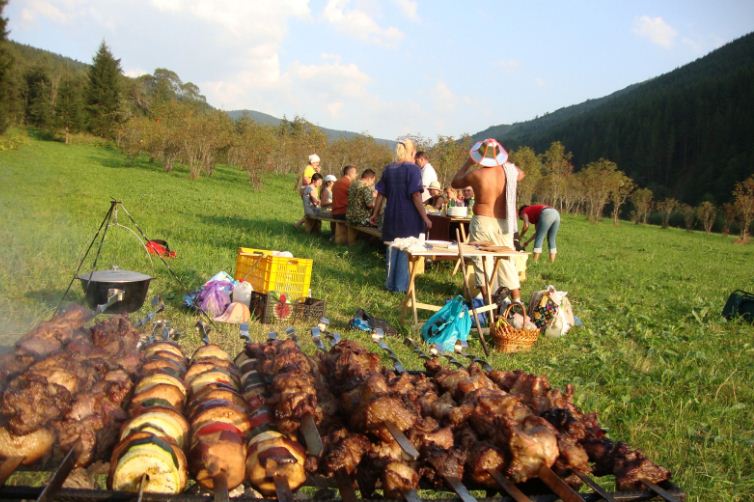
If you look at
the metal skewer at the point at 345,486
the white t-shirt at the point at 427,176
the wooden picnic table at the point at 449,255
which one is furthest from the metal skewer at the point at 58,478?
the white t-shirt at the point at 427,176

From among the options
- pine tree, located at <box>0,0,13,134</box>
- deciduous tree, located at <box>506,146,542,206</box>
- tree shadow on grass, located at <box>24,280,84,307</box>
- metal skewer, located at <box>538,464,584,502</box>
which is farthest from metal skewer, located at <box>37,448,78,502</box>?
deciduous tree, located at <box>506,146,542,206</box>

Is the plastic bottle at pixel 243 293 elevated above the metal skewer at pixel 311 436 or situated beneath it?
situated beneath

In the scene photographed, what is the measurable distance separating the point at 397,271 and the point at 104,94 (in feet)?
216

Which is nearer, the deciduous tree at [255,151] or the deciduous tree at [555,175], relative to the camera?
the deciduous tree at [255,151]

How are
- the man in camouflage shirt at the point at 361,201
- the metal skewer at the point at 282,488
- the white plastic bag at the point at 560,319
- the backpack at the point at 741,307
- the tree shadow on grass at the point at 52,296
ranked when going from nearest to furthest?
the metal skewer at the point at 282,488, the tree shadow on grass at the point at 52,296, the white plastic bag at the point at 560,319, the backpack at the point at 741,307, the man in camouflage shirt at the point at 361,201

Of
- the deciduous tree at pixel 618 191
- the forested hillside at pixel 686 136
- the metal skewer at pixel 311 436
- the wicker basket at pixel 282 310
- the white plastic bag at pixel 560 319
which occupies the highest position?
the forested hillside at pixel 686 136

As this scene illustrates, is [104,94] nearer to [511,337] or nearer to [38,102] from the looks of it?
[38,102]

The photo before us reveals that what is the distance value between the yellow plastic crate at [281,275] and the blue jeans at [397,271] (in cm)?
195

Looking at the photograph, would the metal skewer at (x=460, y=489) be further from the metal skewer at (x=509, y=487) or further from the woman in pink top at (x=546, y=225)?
the woman in pink top at (x=546, y=225)

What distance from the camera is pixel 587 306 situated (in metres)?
10.0

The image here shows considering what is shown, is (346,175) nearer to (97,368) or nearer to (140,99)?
(97,368)

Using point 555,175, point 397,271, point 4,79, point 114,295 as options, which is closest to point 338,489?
point 114,295

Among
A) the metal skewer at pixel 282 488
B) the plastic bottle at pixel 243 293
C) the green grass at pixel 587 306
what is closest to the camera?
the metal skewer at pixel 282 488

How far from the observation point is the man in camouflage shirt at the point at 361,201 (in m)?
12.9
